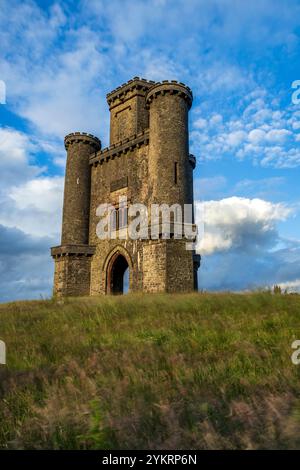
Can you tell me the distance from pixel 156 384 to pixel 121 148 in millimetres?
→ 18856

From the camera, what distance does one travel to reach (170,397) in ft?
11.8

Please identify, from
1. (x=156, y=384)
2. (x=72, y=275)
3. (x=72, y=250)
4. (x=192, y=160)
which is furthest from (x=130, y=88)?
(x=156, y=384)

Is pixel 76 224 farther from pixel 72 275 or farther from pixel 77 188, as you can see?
pixel 72 275

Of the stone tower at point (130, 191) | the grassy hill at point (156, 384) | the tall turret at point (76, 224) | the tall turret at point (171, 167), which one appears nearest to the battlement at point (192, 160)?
the stone tower at point (130, 191)

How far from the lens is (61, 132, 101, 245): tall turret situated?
21953mm

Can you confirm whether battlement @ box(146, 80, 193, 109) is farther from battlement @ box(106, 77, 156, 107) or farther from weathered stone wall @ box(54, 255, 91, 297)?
weathered stone wall @ box(54, 255, 91, 297)

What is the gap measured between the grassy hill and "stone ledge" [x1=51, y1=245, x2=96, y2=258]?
506 inches

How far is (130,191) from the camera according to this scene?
66.7 feet

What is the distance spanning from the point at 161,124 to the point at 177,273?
809 cm

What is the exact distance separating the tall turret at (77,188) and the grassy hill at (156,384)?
46.5ft

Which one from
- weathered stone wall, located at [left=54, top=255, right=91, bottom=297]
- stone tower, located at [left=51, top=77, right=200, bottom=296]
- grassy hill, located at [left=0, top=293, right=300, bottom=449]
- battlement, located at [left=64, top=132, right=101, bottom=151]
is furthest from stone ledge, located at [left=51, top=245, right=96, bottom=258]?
grassy hill, located at [left=0, top=293, right=300, bottom=449]

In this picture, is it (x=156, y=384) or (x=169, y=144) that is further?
(x=169, y=144)

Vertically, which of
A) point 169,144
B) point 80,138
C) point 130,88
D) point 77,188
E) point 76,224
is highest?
point 130,88

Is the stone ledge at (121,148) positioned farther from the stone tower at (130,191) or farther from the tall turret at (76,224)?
the tall turret at (76,224)
